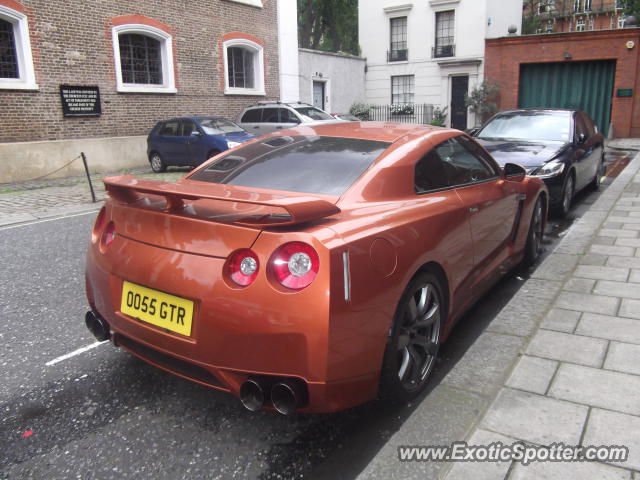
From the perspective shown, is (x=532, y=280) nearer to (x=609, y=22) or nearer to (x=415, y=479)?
(x=415, y=479)

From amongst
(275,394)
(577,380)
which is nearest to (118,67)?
(275,394)

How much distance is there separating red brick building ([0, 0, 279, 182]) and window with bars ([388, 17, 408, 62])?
11564 millimetres

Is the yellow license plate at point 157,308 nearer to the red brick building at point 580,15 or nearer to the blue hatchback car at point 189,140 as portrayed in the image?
the blue hatchback car at point 189,140

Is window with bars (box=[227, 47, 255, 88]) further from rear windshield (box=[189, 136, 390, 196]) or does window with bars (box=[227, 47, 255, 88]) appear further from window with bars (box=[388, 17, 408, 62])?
rear windshield (box=[189, 136, 390, 196])

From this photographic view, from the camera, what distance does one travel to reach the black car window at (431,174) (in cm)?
320

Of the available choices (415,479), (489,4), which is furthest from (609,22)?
(415,479)

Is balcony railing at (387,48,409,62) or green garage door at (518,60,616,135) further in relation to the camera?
balcony railing at (387,48,409,62)

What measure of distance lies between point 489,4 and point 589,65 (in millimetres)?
6731

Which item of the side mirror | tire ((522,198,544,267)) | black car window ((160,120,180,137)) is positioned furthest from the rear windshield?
black car window ((160,120,180,137))

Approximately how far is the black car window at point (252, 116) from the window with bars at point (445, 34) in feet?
49.2

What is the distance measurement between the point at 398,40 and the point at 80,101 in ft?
66.9

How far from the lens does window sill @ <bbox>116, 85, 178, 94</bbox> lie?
15688 millimetres

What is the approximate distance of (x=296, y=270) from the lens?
2.25 meters

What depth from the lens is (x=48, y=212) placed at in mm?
8992
